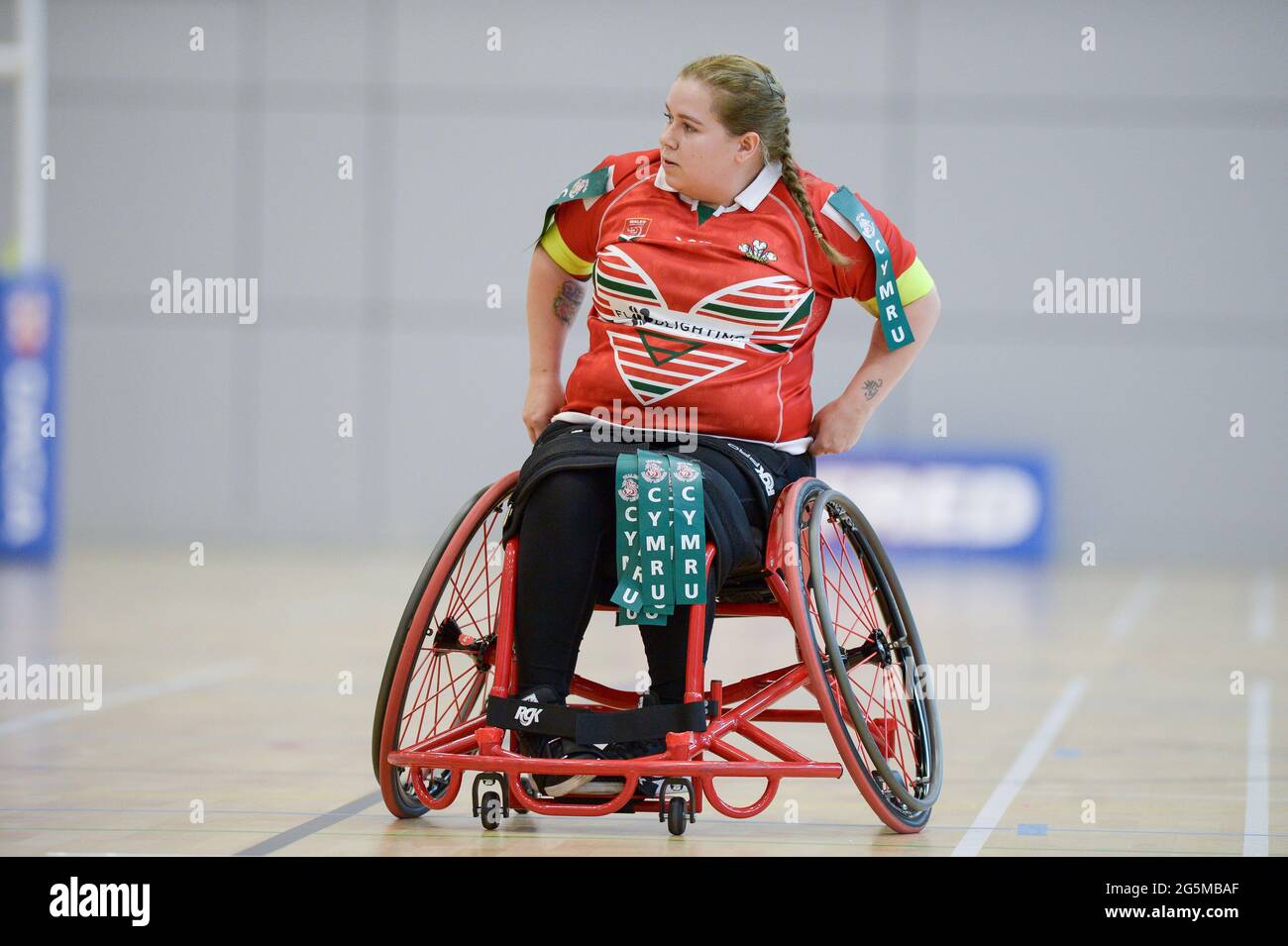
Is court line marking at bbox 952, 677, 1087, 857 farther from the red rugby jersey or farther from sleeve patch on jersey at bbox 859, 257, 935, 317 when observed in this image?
sleeve patch on jersey at bbox 859, 257, 935, 317

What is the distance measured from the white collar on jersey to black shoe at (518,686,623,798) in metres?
0.98

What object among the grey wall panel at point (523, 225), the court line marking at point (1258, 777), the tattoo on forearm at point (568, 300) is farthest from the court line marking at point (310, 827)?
the grey wall panel at point (523, 225)

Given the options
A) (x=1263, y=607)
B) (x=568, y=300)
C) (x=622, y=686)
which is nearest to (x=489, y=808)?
(x=568, y=300)

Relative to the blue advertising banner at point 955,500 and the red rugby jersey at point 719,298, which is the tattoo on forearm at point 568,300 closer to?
the red rugby jersey at point 719,298

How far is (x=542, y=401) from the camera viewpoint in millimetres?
3301

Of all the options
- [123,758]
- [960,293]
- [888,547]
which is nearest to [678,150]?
[123,758]

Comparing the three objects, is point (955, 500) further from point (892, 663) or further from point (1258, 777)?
point (892, 663)

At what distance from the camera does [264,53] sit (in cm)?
1290

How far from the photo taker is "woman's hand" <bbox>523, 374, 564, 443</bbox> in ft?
10.8

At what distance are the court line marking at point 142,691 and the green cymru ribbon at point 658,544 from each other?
2.17m

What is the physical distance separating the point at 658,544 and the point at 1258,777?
184cm

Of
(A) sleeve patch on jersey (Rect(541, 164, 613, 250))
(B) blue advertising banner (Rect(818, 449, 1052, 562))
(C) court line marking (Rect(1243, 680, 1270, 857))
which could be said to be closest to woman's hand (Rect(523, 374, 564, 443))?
(A) sleeve patch on jersey (Rect(541, 164, 613, 250))

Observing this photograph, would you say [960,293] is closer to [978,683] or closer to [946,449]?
[946,449]
